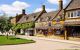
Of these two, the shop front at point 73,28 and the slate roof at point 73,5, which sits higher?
the slate roof at point 73,5

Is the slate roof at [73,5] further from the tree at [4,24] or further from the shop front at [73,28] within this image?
the tree at [4,24]

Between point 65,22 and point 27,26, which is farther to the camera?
point 27,26

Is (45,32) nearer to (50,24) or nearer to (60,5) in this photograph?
(50,24)

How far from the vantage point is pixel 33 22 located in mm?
78000

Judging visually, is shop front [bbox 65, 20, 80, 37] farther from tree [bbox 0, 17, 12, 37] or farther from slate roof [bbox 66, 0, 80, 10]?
tree [bbox 0, 17, 12, 37]

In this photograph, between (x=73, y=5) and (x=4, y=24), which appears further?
(x=4, y=24)

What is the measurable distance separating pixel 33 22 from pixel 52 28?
62.3ft

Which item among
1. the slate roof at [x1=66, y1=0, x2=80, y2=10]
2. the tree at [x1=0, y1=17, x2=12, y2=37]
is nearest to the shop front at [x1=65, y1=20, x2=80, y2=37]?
the slate roof at [x1=66, y1=0, x2=80, y2=10]

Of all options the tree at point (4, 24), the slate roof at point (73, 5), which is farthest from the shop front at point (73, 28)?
the tree at point (4, 24)

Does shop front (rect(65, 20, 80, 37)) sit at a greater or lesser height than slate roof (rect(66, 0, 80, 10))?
lesser

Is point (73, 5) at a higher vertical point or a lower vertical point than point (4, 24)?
higher

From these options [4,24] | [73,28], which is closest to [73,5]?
[73,28]

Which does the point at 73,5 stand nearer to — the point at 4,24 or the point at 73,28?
the point at 73,28

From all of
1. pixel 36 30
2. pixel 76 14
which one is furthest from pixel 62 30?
pixel 36 30
